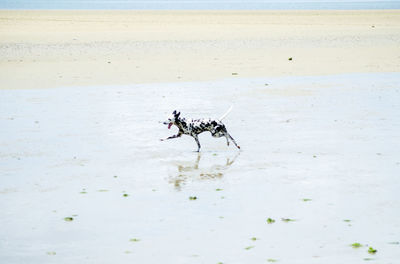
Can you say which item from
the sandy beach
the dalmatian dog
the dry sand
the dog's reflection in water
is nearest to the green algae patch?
the sandy beach

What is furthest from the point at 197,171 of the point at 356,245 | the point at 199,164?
the point at 356,245

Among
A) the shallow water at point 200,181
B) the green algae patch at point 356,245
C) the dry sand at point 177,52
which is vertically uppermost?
the dry sand at point 177,52

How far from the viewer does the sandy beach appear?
9188mm

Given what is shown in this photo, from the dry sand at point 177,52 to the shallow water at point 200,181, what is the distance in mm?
5593

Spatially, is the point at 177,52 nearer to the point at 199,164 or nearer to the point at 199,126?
the point at 199,126

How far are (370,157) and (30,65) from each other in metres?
18.0

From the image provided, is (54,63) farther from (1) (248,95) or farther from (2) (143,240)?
(2) (143,240)

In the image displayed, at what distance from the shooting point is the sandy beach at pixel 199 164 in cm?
919

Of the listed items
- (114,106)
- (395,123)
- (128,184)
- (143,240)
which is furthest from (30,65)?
(143,240)

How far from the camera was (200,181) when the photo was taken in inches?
480

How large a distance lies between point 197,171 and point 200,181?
2.42ft

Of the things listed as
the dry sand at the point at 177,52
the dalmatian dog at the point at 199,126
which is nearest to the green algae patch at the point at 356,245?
the dalmatian dog at the point at 199,126

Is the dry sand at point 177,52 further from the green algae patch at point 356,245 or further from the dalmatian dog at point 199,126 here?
the green algae patch at point 356,245

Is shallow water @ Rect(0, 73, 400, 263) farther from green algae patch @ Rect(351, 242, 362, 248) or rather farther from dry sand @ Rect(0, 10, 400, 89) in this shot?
dry sand @ Rect(0, 10, 400, 89)
